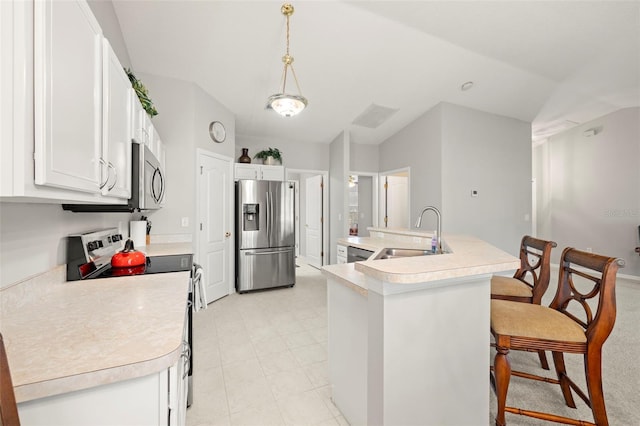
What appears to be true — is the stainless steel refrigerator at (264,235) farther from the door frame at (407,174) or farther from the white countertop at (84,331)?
the white countertop at (84,331)

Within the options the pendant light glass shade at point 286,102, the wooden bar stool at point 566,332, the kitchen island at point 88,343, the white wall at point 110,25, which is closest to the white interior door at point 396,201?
the pendant light glass shade at point 286,102

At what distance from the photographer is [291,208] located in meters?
4.36

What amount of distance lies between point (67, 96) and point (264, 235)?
338cm

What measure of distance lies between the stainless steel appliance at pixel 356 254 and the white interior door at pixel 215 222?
74.3 inches

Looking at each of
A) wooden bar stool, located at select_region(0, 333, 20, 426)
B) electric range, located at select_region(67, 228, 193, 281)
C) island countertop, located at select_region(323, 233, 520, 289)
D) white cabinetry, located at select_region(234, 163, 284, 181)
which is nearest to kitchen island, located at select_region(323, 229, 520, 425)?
island countertop, located at select_region(323, 233, 520, 289)

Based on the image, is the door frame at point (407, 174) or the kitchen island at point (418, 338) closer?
the kitchen island at point (418, 338)

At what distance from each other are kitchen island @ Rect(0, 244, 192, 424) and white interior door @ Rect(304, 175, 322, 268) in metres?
4.51

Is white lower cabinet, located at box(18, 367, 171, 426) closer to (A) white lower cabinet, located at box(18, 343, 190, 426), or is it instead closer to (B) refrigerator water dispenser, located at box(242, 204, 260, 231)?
(A) white lower cabinet, located at box(18, 343, 190, 426)

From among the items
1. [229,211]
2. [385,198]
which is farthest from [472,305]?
[385,198]

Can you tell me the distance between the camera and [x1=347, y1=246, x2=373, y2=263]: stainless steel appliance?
2928 millimetres

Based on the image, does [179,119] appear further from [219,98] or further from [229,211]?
[229,211]

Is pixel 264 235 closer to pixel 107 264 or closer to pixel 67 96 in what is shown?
pixel 107 264

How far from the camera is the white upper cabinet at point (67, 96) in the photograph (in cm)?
72

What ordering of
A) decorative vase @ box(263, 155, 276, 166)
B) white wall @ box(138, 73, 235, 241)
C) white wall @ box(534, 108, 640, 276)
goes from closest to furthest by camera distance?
1. white wall @ box(138, 73, 235, 241)
2. decorative vase @ box(263, 155, 276, 166)
3. white wall @ box(534, 108, 640, 276)
